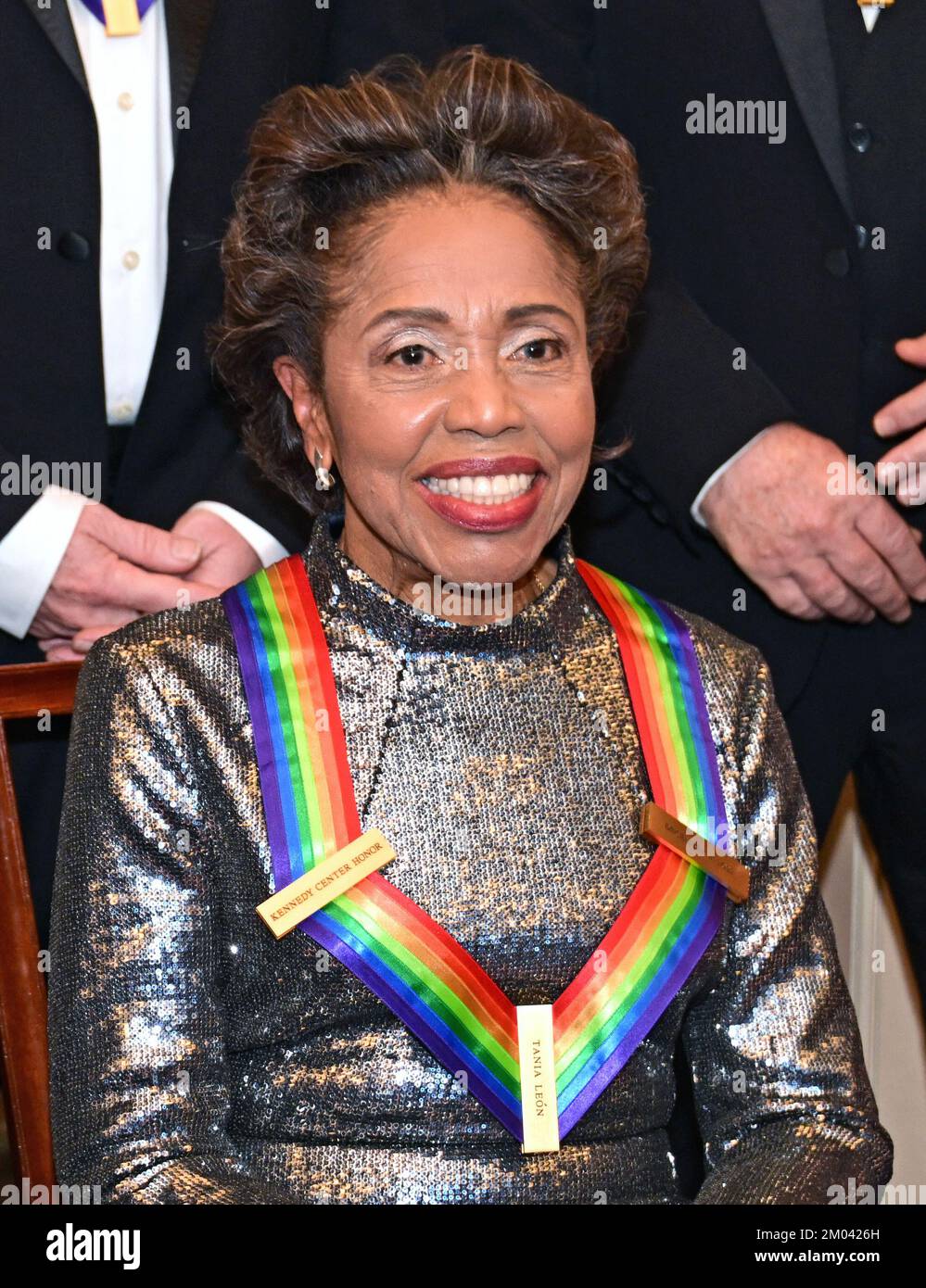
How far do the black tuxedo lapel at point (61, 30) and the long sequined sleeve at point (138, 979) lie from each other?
0.77 meters

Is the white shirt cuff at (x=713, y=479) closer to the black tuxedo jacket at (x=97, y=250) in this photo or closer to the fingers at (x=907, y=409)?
the fingers at (x=907, y=409)

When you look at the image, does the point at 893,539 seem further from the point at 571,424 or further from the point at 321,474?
the point at 321,474

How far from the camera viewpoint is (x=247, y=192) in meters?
1.80

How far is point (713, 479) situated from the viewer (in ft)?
6.77

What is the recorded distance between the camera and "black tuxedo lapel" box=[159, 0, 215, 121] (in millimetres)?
2051

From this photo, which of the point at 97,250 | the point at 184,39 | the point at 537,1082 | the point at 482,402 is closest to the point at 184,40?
the point at 184,39

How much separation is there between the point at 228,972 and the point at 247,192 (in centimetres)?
75

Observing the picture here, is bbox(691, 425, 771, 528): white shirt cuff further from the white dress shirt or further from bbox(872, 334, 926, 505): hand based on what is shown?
the white dress shirt

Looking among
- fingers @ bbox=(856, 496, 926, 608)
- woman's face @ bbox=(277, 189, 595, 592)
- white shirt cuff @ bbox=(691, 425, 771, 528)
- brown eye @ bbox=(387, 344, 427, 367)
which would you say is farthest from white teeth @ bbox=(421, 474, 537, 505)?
fingers @ bbox=(856, 496, 926, 608)

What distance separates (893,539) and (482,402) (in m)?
0.63
